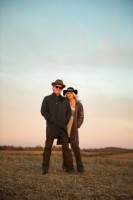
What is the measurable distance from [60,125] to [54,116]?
0.33 metres

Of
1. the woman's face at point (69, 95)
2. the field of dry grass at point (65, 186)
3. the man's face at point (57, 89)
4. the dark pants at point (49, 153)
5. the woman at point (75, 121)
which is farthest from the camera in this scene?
the woman's face at point (69, 95)

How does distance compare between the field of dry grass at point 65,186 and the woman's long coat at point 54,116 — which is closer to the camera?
the field of dry grass at point 65,186

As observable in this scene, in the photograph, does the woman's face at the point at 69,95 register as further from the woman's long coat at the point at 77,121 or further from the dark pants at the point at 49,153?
the dark pants at the point at 49,153

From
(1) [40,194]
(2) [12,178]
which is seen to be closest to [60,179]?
(2) [12,178]

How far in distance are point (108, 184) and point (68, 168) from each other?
7.73 feet

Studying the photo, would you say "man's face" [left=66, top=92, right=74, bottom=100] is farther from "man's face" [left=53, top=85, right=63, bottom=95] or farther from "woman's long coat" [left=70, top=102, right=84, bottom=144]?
"man's face" [left=53, top=85, right=63, bottom=95]

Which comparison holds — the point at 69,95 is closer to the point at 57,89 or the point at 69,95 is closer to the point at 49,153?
the point at 57,89

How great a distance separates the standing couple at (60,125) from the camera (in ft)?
37.2

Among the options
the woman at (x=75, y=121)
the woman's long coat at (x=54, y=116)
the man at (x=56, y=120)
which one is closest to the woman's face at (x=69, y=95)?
the woman at (x=75, y=121)

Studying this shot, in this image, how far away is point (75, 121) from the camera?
12.0 meters

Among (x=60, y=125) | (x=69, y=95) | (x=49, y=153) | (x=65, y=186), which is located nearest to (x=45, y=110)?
(x=60, y=125)

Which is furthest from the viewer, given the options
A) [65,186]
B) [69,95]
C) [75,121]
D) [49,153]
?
[69,95]

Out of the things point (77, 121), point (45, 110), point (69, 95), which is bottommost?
point (77, 121)

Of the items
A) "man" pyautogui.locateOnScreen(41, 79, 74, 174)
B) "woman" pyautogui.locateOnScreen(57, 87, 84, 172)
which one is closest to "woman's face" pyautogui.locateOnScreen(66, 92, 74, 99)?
"woman" pyautogui.locateOnScreen(57, 87, 84, 172)
